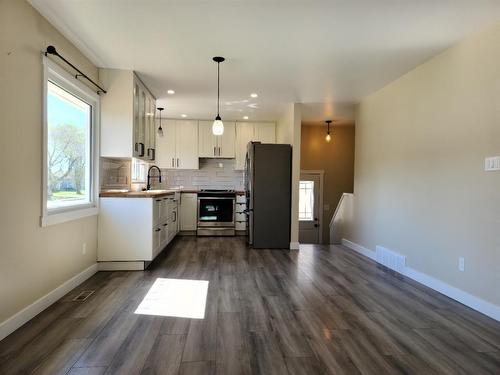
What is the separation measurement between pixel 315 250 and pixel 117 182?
3.19 meters

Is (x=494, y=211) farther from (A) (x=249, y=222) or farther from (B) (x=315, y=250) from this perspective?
(A) (x=249, y=222)

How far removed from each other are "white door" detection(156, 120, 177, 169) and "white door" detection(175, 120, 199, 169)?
0.28ft

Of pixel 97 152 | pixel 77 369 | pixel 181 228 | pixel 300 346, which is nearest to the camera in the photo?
pixel 77 369

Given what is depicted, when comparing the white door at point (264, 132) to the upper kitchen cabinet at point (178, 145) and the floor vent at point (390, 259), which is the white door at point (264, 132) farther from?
the floor vent at point (390, 259)

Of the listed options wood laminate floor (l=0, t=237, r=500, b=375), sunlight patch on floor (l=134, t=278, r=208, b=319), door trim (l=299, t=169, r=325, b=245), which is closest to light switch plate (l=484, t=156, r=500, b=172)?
wood laminate floor (l=0, t=237, r=500, b=375)

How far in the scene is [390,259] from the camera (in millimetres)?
4117

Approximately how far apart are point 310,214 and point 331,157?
1459 millimetres

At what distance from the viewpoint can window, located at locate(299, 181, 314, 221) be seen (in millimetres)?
7770

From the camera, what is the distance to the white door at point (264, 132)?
6.91 metres

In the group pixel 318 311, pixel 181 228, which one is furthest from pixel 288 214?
pixel 318 311

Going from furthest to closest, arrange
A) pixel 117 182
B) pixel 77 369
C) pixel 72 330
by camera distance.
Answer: pixel 117 182, pixel 72 330, pixel 77 369

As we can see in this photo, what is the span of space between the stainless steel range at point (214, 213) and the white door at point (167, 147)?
101 cm

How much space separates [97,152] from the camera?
3770 millimetres

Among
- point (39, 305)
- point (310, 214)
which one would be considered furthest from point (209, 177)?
point (39, 305)
